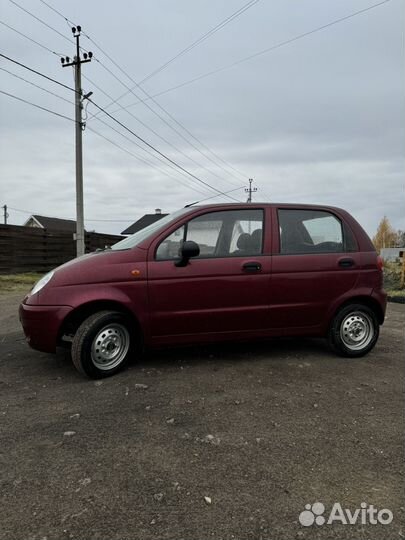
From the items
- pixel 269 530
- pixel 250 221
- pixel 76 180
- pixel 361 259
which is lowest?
pixel 269 530

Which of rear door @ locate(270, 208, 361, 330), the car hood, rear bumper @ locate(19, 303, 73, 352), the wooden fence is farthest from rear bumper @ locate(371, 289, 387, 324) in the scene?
the wooden fence

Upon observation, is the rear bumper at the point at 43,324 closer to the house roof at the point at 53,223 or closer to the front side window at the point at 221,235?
the front side window at the point at 221,235

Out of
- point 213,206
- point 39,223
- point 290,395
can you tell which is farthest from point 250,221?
point 39,223

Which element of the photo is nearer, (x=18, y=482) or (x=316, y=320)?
(x=18, y=482)

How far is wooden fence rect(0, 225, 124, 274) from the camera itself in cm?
1466

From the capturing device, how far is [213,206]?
14.3 ft

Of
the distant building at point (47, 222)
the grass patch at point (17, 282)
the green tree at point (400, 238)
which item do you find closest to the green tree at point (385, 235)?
the green tree at point (400, 238)

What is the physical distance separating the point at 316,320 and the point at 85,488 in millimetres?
2967

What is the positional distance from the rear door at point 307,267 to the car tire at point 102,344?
4.98 ft

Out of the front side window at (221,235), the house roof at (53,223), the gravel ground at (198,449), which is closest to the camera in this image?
the gravel ground at (198,449)

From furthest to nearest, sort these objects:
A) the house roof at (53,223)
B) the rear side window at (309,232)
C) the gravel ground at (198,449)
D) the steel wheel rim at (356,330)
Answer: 1. the house roof at (53,223)
2. the steel wheel rim at (356,330)
3. the rear side window at (309,232)
4. the gravel ground at (198,449)

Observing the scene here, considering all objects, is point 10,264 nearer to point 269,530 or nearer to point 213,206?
point 213,206

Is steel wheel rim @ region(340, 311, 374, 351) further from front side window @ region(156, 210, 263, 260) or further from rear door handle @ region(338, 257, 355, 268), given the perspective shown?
front side window @ region(156, 210, 263, 260)

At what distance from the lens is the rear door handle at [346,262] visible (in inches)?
177
